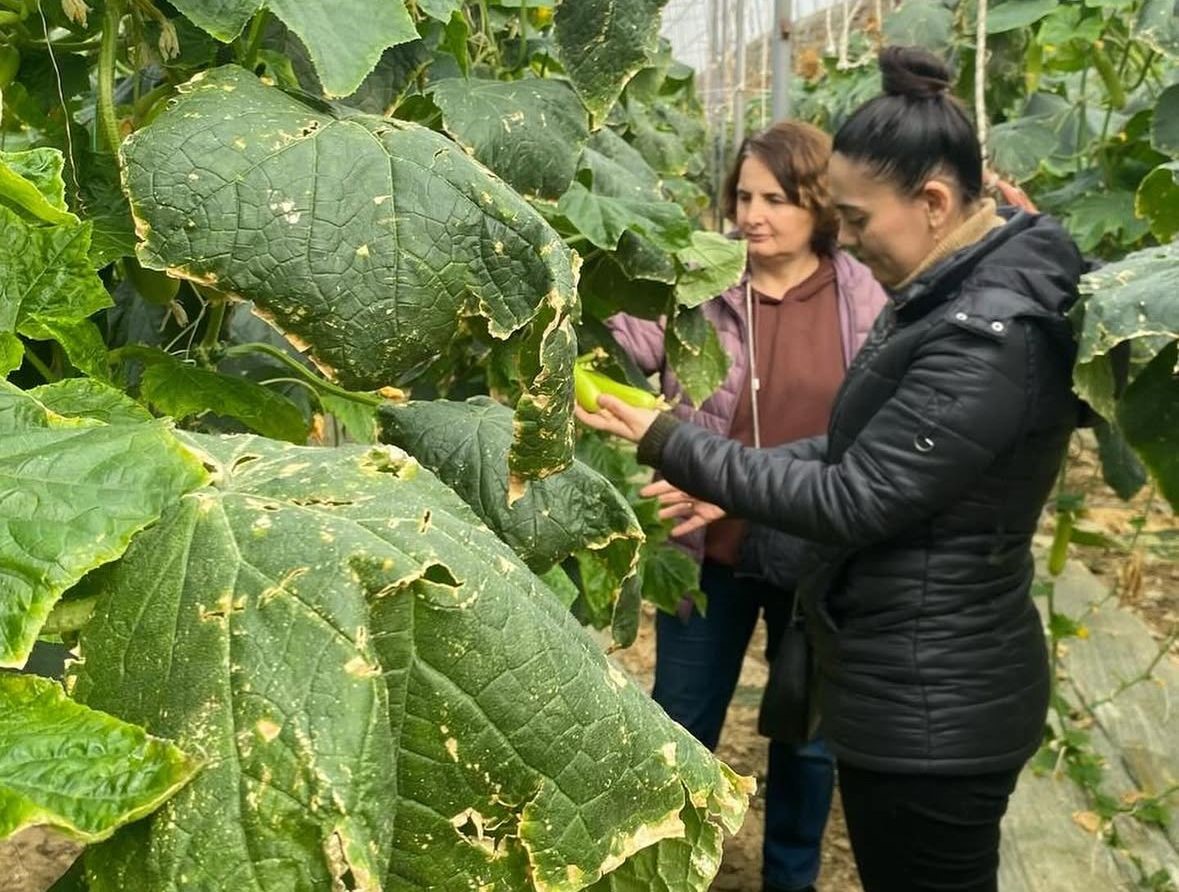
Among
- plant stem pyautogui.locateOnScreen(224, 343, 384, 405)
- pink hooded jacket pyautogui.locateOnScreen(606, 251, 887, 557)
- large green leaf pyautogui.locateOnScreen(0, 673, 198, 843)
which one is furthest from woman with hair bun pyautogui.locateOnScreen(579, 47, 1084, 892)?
large green leaf pyautogui.locateOnScreen(0, 673, 198, 843)

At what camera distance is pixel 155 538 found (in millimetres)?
575

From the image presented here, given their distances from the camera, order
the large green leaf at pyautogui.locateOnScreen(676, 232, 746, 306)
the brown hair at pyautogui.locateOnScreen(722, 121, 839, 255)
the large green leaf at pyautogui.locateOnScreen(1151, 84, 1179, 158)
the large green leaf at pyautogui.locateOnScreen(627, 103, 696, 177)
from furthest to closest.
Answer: the large green leaf at pyautogui.locateOnScreen(627, 103, 696, 177), the brown hair at pyautogui.locateOnScreen(722, 121, 839, 255), the large green leaf at pyautogui.locateOnScreen(1151, 84, 1179, 158), the large green leaf at pyautogui.locateOnScreen(676, 232, 746, 306)

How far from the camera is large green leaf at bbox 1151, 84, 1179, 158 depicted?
262 cm

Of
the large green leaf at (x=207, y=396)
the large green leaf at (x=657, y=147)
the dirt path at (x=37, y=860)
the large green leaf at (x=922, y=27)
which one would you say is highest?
the large green leaf at (x=207, y=396)

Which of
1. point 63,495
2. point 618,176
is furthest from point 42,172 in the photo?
point 618,176

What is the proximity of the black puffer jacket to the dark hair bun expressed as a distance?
11.0 inches

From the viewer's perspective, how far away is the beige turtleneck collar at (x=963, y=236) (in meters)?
2.09

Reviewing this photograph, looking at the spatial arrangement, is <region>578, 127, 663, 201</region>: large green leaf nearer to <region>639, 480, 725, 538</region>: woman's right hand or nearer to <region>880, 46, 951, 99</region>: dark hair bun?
<region>880, 46, 951, 99</region>: dark hair bun

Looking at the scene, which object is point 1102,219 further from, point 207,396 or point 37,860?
point 37,860

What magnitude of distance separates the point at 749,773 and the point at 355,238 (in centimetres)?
338

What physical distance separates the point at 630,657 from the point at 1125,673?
1.66 m

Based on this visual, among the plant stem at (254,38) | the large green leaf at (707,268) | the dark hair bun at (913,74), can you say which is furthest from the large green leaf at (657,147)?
the plant stem at (254,38)

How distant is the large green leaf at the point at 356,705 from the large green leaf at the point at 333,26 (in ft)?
0.99

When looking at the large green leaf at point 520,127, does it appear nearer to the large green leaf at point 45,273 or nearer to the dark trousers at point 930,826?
the large green leaf at point 45,273
